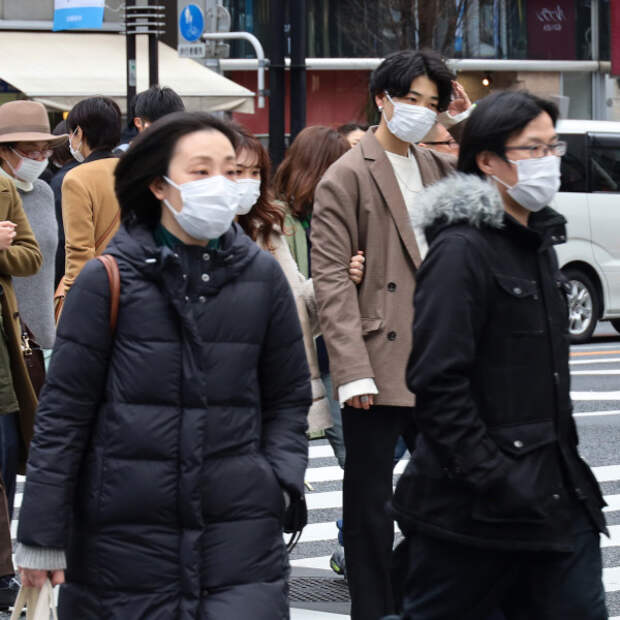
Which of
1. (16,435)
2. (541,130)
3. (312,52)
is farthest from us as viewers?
(312,52)

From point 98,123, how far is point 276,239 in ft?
5.47

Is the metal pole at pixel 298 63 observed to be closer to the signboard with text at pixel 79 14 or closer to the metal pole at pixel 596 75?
the signboard with text at pixel 79 14

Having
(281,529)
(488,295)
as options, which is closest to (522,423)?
(488,295)

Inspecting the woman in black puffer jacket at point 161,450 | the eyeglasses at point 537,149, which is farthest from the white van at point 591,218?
the woman in black puffer jacket at point 161,450

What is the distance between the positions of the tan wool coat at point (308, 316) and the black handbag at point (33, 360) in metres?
1.27

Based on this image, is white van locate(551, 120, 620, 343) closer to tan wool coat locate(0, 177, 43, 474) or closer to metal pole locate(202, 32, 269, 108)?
metal pole locate(202, 32, 269, 108)

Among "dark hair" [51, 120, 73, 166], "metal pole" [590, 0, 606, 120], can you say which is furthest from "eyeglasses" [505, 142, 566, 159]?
"metal pole" [590, 0, 606, 120]

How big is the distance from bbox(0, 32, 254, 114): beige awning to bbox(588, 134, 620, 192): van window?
171 inches

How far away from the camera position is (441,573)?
348 cm

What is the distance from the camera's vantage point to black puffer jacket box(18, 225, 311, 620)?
330cm

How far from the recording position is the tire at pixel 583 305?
1566 cm

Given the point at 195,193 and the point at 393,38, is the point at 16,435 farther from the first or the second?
A: the point at 393,38

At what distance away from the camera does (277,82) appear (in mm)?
14320

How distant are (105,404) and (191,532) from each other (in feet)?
1.15
